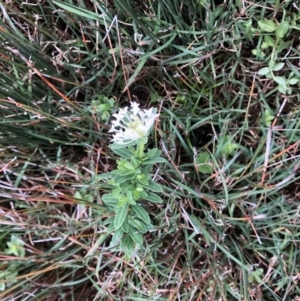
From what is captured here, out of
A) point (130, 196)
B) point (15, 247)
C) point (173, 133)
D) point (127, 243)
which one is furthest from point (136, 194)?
point (15, 247)

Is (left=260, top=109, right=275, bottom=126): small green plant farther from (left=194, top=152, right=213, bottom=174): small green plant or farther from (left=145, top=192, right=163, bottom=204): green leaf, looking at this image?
(left=145, top=192, right=163, bottom=204): green leaf

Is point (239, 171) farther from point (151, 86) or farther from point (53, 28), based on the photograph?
point (53, 28)

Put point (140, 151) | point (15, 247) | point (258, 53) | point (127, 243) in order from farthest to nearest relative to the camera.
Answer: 1. point (15, 247)
2. point (258, 53)
3. point (127, 243)
4. point (140, 151)

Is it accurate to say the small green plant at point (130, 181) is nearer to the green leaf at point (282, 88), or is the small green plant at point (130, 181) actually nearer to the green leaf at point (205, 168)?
the green leaf at point (205, 168)

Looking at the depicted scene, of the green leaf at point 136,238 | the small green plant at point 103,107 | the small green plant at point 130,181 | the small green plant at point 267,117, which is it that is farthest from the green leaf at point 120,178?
the small green plant at point 267,117

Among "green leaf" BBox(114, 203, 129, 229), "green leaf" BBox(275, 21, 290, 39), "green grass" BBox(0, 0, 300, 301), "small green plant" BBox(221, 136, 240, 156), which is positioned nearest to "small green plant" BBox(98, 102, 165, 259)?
"green leaf" BBox(114, 203, 129, 229)

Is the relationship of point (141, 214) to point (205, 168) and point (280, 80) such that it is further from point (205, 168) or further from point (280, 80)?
point (280, 80)

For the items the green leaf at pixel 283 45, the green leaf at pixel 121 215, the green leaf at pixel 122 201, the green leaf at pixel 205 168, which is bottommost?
the green leaf at pixel 205 168
